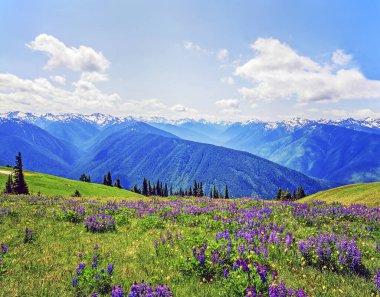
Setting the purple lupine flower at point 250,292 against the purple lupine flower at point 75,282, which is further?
the purple lupine flower at point 75,282

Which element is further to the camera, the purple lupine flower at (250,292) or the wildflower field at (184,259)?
the wildflower field at (184,259)

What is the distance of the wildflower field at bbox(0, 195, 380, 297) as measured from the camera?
7.02m

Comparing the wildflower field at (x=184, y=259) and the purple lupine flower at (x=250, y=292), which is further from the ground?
the purple lupine flower at (x=250, y=292)

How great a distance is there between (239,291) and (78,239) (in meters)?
8.01

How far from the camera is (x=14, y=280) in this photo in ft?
25.1

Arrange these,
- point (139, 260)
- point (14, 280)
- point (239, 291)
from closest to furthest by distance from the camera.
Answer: point (239, 291) → point (14, 280) → point (139, 260)

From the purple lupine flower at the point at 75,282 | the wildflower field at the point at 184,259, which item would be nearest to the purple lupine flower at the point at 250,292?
the wildflower field at the point at 184,259

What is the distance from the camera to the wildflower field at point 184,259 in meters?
7.02

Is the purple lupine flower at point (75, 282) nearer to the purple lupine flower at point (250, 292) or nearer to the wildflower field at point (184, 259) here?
the wildflower field at point (184, 259)

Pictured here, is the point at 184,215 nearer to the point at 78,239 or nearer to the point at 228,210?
the point at 228,210

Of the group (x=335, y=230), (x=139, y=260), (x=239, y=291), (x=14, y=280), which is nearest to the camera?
(x=239, y=291)

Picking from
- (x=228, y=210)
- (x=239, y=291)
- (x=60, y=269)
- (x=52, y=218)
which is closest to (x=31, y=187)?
(x=52, y=218)

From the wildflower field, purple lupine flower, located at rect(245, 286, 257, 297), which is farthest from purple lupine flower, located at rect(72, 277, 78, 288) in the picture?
purple lupine flower, located at rect(245, 286, 257, 297)

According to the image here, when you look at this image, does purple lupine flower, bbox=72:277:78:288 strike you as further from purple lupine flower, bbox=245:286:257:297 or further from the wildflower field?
purple lupine flower, bbox=245:286:257:297
